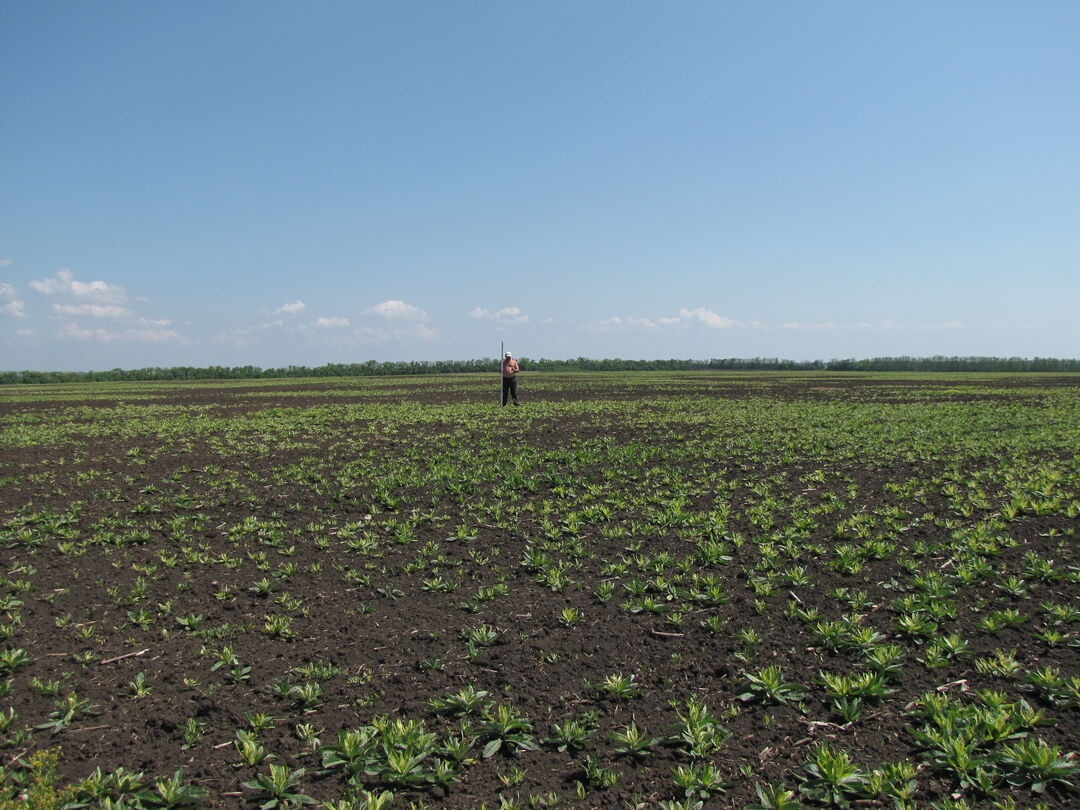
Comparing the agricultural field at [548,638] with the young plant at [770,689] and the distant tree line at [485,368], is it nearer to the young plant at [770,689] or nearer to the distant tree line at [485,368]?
the young plant at [770,689]

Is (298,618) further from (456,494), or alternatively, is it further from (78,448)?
(78,448)

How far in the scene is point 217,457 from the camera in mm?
14711

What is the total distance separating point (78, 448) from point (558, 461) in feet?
42.3

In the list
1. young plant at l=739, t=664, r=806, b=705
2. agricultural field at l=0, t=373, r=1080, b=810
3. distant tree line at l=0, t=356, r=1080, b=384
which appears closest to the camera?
agricultural field at l=0, t=373, r=1080, b=810

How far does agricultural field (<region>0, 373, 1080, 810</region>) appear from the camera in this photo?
3.98 m

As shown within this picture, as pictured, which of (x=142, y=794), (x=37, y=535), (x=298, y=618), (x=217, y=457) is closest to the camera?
(x=142, y=794)

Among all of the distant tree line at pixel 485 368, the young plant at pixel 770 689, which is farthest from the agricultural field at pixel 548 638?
the distant tree line at pixel 485 368

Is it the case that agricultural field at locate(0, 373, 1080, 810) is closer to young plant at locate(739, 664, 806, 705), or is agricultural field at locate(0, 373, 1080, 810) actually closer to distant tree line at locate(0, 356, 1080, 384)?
young plant at locate(739, 664, 806, 705)

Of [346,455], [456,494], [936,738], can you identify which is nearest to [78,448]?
[346,455]

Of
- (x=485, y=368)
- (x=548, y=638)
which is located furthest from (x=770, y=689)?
(x=485, y=368)

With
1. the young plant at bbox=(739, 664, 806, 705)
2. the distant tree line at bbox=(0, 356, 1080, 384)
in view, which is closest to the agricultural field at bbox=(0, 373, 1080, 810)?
the young plant at bbox=(739, 664, 806, 705)

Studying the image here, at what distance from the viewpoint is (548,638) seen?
19.0 ft

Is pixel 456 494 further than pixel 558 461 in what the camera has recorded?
No

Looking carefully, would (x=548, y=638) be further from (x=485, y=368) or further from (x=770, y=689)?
(x=485, y=368)
